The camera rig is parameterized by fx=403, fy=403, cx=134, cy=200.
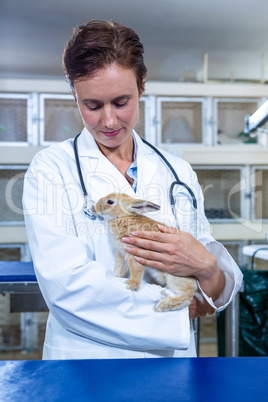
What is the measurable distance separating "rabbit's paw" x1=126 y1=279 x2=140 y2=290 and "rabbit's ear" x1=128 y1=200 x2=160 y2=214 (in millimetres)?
160

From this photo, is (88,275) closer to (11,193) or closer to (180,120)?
(11,193)

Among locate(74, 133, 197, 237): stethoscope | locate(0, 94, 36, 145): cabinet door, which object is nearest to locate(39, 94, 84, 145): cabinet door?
locate(0, 94, 36, 145): cabinet door

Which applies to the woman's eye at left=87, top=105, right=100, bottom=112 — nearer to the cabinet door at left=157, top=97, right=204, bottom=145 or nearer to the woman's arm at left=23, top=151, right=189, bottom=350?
the woman's arm at left=23, top=151, right=189, bottom=350

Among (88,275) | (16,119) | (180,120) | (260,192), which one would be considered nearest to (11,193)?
(16,119)

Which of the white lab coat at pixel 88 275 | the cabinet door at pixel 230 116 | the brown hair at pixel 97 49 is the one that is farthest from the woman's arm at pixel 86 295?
the cabinet door at pixel 230 116

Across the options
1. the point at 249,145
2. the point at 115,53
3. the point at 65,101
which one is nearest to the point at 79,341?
the point at 115,53

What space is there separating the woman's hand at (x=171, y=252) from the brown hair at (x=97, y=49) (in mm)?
383

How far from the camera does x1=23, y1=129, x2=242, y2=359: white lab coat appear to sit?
0.83 meters

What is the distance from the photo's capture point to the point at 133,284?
89 centimetres

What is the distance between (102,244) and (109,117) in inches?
11.7

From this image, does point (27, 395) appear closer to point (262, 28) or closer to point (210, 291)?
point (210, 291)

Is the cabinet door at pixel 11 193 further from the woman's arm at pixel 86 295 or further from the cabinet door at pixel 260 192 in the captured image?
the woman's arm at pixel 86 295

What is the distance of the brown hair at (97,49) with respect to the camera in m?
0.88

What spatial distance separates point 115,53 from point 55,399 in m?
0.70
